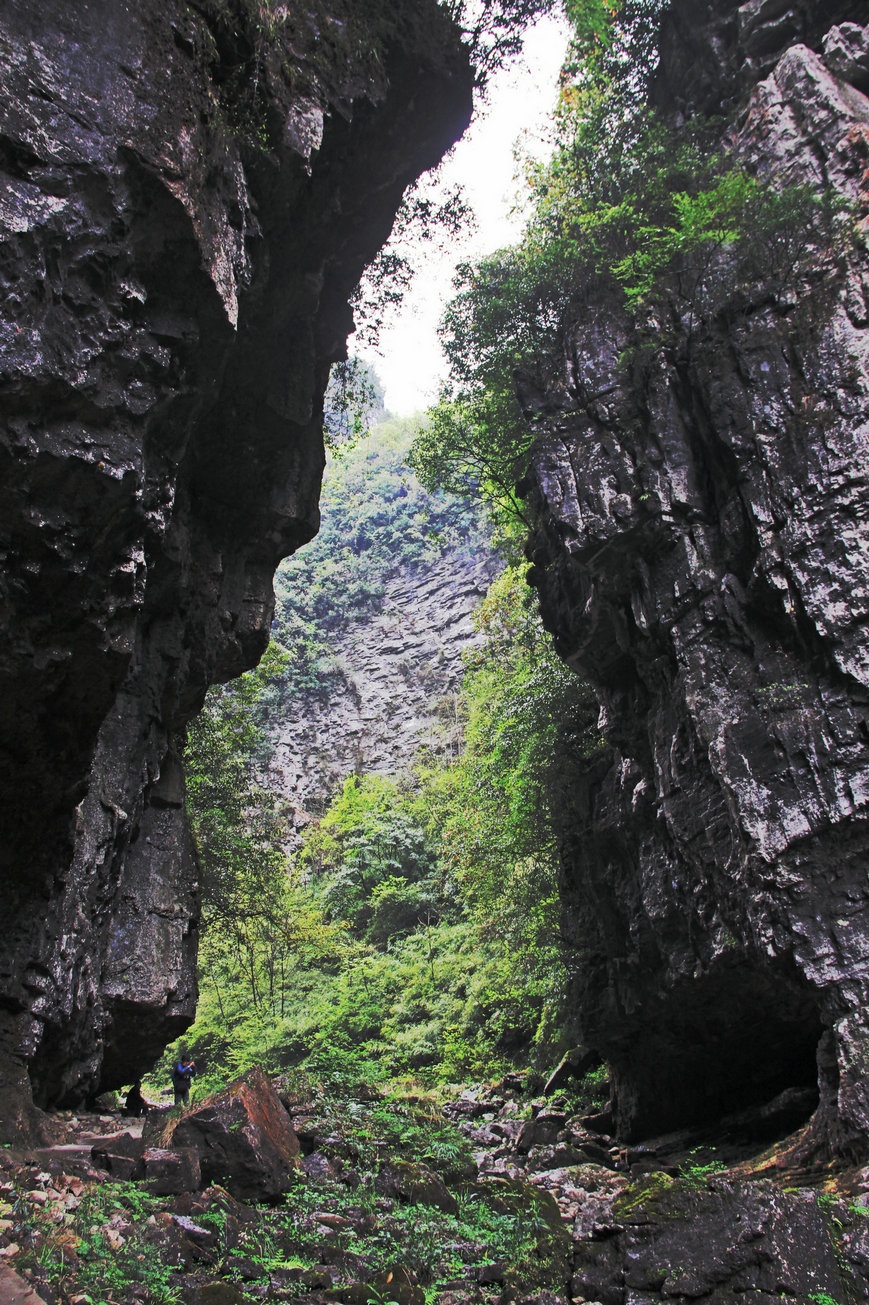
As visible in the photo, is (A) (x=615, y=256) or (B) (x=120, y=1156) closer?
(B) (x=120, y=1156)

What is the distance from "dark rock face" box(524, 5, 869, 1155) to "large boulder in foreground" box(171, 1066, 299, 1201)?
17.9 ft

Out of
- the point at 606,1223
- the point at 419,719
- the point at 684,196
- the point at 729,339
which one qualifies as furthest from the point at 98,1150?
the point at 419,719

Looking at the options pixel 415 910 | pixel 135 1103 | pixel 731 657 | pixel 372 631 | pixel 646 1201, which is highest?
pixel 372 631

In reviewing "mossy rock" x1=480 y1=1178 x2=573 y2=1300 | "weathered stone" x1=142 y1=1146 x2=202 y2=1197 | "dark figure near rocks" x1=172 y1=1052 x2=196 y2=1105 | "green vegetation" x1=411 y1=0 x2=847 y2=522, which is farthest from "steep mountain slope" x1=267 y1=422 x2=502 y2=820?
"weathered stone" x1=142 y1=1146 x2=202 y2=1197

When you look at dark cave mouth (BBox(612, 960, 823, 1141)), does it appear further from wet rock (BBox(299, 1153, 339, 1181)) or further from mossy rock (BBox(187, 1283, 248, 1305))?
mossy rock (BBox(187, 1283, 248, 1305))

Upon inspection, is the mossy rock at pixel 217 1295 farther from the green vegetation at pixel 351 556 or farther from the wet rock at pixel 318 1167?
the green vegetation at pixel 351 556

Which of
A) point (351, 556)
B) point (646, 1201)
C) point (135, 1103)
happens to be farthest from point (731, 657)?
point (351, 556)

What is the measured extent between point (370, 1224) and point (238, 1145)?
1.36 metres

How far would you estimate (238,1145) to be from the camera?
721cm

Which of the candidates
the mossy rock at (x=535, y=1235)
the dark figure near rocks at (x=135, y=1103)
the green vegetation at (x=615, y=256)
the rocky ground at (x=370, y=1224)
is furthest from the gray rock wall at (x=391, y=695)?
the rocky ground at (x=370, y=1224)

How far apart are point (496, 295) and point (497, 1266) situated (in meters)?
16.1

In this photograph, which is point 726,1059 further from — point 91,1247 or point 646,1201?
point 91,1247

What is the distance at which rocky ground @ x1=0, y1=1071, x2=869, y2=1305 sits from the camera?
4.96 metres

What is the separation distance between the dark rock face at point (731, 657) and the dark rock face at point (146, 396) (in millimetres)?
4862
